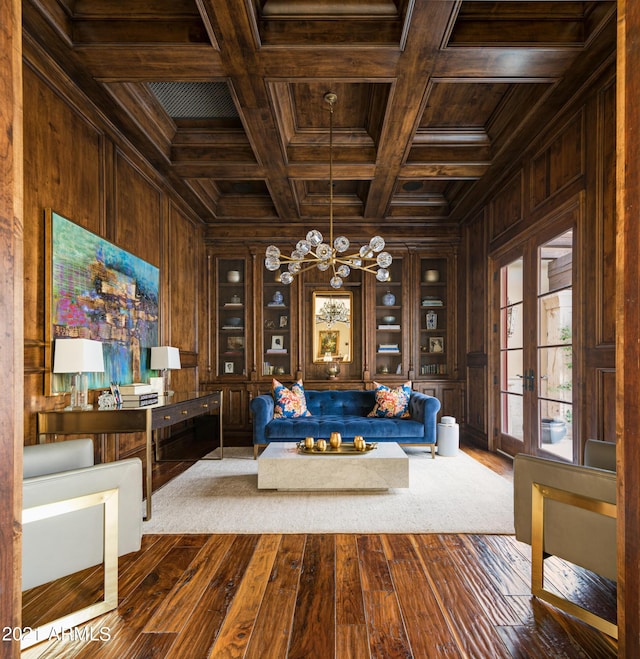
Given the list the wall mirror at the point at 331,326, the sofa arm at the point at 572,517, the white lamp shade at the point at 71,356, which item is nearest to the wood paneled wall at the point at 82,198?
the white lamp shade at the point at 71,356

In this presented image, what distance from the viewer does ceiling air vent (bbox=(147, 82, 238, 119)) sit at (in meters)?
3.74

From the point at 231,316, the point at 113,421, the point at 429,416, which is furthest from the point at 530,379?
the point at 231,316

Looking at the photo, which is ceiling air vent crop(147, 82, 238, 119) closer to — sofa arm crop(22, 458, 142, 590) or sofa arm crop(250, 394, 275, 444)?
sofa arm crop(250, 394, 275, 444)

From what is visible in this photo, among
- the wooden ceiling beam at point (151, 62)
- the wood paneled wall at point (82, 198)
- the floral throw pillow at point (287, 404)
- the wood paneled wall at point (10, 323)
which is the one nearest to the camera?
the wood paneled wall at point (10, 323)

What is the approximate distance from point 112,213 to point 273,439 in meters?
2.76

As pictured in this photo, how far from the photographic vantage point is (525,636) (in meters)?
1.83

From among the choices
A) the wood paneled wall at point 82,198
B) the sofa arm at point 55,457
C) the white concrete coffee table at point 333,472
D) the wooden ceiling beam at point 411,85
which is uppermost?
the wooden ceiling beam at point 411,85

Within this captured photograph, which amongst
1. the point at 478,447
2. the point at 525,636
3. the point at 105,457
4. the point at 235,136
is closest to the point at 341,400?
the point at 478,447

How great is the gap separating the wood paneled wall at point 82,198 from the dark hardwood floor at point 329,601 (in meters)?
1.32

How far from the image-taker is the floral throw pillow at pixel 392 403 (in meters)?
5.37

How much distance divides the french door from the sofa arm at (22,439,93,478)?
11.7 ft

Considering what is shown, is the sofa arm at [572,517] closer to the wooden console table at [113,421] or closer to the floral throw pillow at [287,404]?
the wooden console table at [113,421]

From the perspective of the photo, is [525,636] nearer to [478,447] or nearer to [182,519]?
[182,519]

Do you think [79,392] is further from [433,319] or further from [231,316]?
[433,319]
